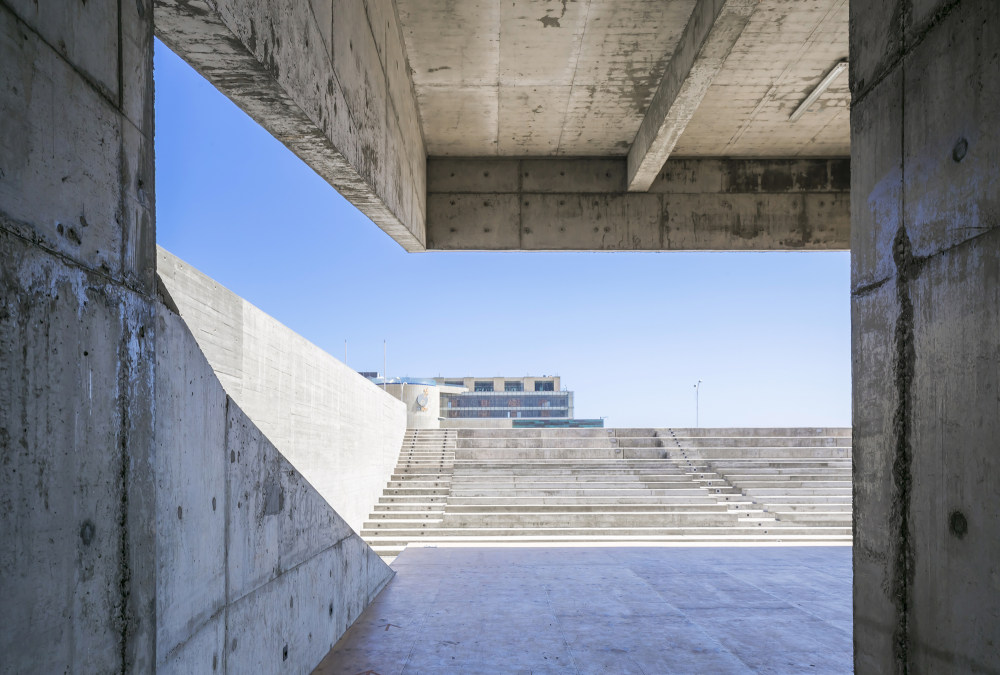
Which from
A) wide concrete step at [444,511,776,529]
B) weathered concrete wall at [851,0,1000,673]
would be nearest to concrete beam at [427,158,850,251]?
wide concrete step at [444,511,776,529]

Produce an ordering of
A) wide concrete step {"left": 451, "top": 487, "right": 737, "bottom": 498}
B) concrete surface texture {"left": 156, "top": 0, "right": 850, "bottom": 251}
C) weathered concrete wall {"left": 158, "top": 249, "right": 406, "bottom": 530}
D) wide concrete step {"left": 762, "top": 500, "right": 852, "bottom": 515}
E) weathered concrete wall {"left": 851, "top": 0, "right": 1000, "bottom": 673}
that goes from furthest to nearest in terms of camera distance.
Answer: wide concrete step {"left": 451, "top": 487, "right": 737, "bottom": 498} < wide concrete step {"left": 762, "top": 500, "right": 852, "bottom": 515} < weathered concrete wall {"left": 158, "top": 249, "right": 406, "bottom": 530} < concrete surface texture {"left": 156, "top": 0, "right": 850, "bottom": 251} < weathered concrete wall {"left": 851, "top": 0, "right": 1000, "bottom": 673}

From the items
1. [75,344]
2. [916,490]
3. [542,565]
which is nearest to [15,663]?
[75,344]

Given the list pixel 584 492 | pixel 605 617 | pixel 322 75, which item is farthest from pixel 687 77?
pixel 584 492

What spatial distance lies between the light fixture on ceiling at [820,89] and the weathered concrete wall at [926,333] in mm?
5813

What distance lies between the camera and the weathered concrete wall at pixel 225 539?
10.1ft

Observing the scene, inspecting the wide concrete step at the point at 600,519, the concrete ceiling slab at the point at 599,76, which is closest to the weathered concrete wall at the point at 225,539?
the concrete ceiling slab at the point at 599,76

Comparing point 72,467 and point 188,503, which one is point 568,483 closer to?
point 188,503

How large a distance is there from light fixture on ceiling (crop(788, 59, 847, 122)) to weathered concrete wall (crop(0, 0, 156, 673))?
349 inches

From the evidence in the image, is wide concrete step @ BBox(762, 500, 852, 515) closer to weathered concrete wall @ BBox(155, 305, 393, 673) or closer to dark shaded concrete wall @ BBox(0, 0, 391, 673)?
weathered concrete wall @ BBox(155, 305, 393, 673)

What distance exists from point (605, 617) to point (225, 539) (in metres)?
4.46

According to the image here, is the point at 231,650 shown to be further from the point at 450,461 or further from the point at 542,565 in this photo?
the point at 450,461

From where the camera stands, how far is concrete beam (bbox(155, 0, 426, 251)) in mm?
3621

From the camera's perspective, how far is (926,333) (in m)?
3.22

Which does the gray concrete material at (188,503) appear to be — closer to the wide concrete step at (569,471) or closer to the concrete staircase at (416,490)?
the concrete staircase at (416,490)
